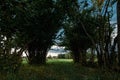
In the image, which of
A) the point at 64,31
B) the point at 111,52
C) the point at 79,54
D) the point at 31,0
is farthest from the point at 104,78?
the point at 79,54

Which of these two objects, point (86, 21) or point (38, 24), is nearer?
point (38, 24)

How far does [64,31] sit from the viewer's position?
2028 cm

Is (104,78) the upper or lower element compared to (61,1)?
lower

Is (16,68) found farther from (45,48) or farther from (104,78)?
(45,48)

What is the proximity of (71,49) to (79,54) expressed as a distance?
1.14 m

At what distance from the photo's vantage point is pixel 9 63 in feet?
30.7

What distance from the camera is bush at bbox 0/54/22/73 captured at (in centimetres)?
912

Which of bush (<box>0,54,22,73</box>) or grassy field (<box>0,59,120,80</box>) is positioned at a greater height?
bush (<box>0,54,22,73</box>)

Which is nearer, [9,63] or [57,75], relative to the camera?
[9,63]

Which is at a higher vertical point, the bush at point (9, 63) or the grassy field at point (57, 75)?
the bush at point (9, 63)

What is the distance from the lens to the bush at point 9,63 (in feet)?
29.9

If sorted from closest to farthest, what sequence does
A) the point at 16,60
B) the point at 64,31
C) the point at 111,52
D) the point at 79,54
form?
1. the point at 16,60
2. the point at 111,52
3. the point at 64,31
4. the point at 79,54

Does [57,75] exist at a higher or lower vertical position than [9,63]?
lower

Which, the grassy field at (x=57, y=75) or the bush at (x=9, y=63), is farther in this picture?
the bush at (x=9, y=63)
